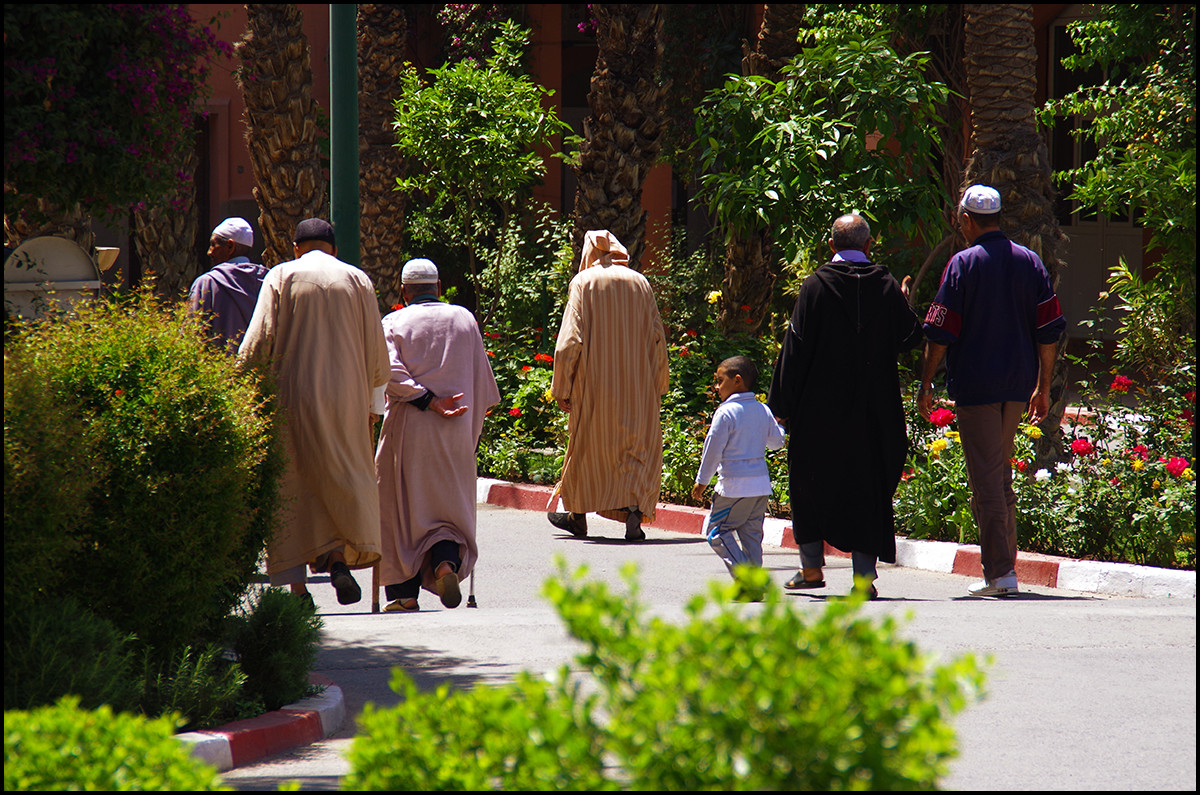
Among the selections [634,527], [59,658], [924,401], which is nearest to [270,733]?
[59,658]

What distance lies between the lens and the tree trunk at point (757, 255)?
14.1 m

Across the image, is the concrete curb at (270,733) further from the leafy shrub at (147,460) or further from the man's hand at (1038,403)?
the man's hand at (1038,403)

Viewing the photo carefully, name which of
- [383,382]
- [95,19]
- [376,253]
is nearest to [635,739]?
[95,19]

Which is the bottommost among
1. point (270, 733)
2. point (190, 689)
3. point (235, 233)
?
point (270, 733)

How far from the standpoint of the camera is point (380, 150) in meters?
17.8

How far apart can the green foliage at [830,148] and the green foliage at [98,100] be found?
5.79 meters

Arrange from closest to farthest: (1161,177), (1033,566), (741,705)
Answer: (741,705)
(1033,566)
(1161,177)

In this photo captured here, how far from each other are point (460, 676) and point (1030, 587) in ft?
12.1

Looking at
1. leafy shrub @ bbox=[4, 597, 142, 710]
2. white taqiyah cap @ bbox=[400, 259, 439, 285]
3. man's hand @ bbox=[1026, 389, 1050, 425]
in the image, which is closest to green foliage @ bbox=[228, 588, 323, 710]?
leafy shrub @ bbox=[4, 597, 142, 710]

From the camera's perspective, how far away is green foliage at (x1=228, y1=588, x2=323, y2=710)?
5043 millimetres

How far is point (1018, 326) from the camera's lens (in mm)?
7043

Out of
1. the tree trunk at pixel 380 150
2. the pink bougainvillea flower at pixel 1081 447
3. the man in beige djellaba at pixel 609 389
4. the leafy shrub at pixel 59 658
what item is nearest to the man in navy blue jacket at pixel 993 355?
the pink bougainvillea flower at pixel 1081 447

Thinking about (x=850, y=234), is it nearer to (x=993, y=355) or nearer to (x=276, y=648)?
(x=993, y=355)

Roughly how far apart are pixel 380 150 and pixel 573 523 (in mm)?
9456
